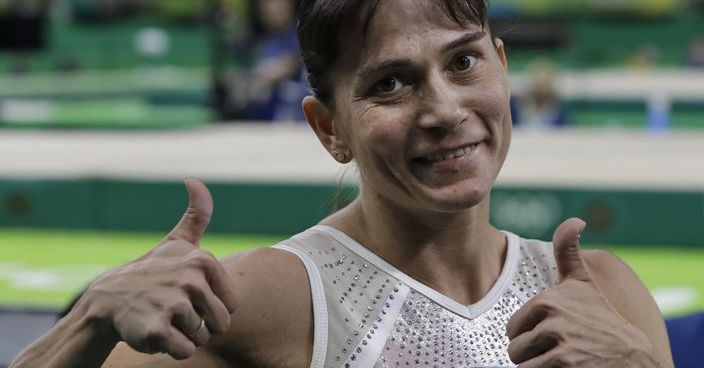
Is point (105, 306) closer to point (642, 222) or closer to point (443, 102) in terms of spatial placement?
point (443, 102)

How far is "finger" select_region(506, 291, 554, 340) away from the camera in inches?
68.4

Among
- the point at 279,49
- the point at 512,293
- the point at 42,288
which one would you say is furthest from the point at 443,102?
the point at 279,49

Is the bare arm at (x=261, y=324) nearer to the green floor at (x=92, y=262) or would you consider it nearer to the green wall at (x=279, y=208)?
the green floor at (x=92, y=262)

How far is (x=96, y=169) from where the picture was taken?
21.6 feet

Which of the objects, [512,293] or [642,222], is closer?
[512,293]

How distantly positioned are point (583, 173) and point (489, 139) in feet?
14.7

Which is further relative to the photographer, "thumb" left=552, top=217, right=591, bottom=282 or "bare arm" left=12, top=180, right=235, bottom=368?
"thumb" left=552, top=217, right=591, bottom=282

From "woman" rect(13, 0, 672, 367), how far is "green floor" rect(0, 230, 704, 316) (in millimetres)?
2626

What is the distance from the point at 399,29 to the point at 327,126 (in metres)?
0.26

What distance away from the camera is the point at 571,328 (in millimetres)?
1738

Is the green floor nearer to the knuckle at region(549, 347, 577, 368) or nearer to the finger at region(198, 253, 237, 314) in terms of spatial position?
the knuckle at region(549, 347, 577, 368)

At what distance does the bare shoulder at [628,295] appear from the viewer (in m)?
2.11

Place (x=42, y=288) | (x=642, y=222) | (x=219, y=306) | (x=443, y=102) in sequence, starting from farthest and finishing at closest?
(x=642, y=222)
(x=42, y=288)
(x=443, y=102)
(x=219, y=306)

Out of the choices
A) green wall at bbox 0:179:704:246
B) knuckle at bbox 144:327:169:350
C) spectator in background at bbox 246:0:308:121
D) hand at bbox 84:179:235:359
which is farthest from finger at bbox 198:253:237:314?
spectator in background at bbox 246:0:308:121
